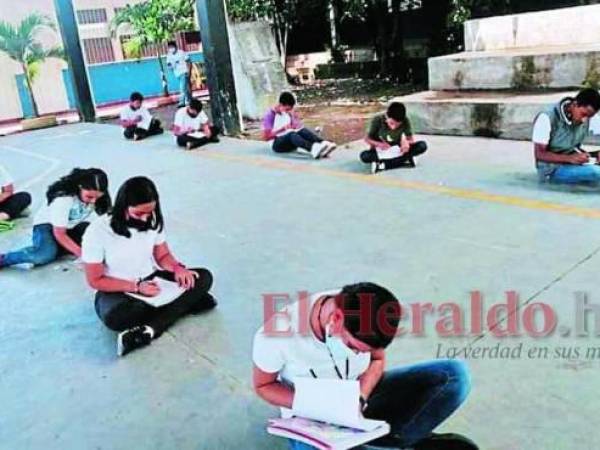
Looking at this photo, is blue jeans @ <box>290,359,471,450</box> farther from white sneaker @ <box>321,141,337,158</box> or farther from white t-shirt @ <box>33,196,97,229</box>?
white sneaker @ <box>321,141,337,158</box>

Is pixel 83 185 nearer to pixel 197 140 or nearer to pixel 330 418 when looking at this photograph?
pixel 330 418

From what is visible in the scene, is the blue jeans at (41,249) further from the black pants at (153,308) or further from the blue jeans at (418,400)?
the blue jeans at (418,400)

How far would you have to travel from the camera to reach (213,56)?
899 centimetres

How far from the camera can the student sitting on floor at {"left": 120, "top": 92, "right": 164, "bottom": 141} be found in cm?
1002

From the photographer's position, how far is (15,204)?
5598 mm

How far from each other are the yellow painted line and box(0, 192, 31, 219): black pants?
2.60 metres

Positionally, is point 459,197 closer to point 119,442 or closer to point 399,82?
point 119,442

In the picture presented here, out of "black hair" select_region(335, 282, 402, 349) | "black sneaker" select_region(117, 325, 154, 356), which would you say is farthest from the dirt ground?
"black hair" select_region(335, 282, 402, 349)

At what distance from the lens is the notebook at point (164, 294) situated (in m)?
3.05

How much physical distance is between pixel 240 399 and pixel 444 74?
6742 mm

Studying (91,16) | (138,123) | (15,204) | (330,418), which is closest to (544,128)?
(330,418)

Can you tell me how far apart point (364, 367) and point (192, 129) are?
726 centimetres

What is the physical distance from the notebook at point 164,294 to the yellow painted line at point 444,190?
2.71 metres

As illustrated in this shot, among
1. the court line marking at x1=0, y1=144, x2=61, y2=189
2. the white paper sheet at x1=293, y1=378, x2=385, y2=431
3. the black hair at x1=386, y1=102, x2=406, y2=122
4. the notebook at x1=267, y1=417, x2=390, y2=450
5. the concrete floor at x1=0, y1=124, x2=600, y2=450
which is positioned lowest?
the concrete floor at x1=0, y1=124, x2=600, y2=450
